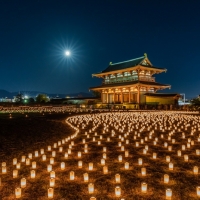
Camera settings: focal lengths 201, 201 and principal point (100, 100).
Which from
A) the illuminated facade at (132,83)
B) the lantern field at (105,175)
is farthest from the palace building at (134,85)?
the lantern field at (105,175)

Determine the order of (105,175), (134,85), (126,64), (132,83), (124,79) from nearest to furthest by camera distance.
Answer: (105,175) → (134,85) → (132,83) → (124,79) → (126,64)

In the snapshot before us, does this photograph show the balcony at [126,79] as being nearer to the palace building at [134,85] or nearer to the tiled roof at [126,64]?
the palace building at [134,85]

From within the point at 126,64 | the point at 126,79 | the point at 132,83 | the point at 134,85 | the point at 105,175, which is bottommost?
the point at 105,175

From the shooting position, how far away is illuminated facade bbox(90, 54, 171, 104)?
33.8 metres

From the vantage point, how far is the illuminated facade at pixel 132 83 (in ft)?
111

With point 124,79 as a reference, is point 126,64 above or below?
above

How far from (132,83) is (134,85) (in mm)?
666

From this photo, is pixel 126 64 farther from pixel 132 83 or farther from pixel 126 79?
pixel 132 83

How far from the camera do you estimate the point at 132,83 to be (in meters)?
33.2

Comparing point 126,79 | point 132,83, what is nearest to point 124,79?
point 126,79

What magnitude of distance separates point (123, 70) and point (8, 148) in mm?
31028

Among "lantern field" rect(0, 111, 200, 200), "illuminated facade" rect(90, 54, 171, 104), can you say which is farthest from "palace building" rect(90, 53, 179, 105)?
"lantern field" rect(0, 111, 200, 200)

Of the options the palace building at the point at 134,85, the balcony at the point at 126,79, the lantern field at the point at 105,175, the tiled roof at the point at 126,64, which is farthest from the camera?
the tiled roof at the point at 126,64

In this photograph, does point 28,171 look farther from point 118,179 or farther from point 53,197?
point 118,179
